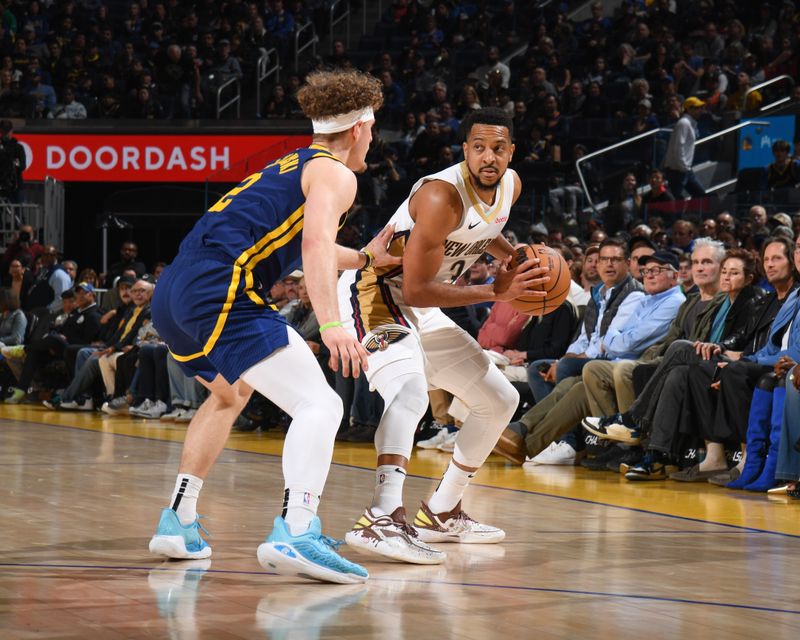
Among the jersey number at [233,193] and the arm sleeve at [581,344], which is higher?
the jersey number at [233,193]

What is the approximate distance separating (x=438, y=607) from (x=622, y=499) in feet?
9.73

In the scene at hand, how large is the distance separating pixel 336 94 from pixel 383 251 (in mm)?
963

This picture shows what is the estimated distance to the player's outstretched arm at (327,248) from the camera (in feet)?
12.5

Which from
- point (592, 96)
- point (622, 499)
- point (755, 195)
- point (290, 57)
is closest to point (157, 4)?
point (290, 57)

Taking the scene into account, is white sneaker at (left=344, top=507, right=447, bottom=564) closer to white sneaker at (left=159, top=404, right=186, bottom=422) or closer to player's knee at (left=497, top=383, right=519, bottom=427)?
player's knee at (left=497, top=383, right=519, bottom=427)

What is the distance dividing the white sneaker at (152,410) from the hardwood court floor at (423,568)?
12.5 ft

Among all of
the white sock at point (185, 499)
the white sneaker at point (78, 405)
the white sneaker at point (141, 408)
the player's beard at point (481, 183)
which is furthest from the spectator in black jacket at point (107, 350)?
the white sock at point (185, 499)

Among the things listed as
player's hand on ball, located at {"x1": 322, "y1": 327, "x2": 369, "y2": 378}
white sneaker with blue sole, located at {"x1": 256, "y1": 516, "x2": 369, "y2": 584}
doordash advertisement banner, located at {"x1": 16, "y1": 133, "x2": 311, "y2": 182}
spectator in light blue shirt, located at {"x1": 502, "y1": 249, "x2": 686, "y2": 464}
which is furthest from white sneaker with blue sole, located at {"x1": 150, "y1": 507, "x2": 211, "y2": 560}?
doordash advertisement banner, located at {"x1": 16, "y1": 133, "x2": 311, "y2": 182}

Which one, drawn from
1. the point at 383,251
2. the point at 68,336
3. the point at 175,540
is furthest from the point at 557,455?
the point at 68,336

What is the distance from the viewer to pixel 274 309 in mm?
4160

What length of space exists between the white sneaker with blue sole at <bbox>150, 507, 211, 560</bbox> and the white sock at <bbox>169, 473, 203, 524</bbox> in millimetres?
20

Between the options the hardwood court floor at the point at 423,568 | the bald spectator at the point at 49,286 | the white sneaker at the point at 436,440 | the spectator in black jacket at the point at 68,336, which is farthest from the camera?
the bald spectator at the point at 49,286

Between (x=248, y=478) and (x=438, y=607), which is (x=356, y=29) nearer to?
(x=248, y=478)

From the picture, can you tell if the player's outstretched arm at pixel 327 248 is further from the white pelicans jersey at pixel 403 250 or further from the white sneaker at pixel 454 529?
the white sneaker at pixel 454 529
